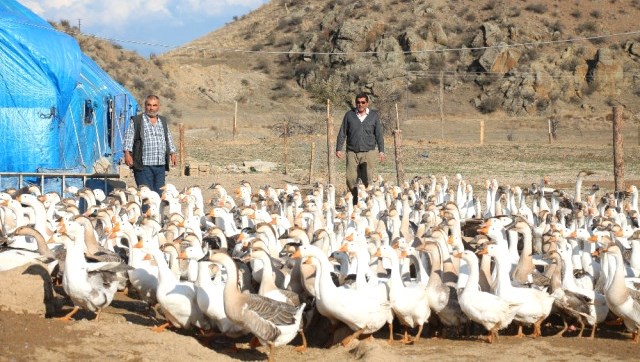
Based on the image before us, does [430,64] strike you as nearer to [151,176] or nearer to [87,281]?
[151,176]

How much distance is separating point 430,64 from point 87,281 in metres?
51.5

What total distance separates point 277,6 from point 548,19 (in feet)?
82.2

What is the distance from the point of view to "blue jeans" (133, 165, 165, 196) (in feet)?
43.7

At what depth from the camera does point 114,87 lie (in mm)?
26125

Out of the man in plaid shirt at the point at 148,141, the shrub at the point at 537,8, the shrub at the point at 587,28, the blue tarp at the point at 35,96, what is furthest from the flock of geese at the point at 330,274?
the shrub at the point at 537,8

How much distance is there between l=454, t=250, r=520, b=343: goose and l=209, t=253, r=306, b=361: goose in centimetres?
173

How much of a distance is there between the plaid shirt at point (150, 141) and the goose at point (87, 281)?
149 inches

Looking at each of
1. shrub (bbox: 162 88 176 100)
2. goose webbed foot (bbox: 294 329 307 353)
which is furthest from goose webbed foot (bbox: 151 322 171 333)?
shrub (bbox: 162 88 176 100)

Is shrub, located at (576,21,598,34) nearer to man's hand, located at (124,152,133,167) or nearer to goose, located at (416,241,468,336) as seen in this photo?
man's hand, located at (124,152,133,167)

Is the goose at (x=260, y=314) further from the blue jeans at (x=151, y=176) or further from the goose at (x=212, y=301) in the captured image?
the blue jeans at (x=151, y=176)

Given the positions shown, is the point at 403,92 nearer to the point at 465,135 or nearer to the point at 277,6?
the point at 465,135

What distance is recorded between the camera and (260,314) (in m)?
8.14

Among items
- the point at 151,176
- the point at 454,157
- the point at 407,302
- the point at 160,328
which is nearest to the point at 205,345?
the point at 160,328

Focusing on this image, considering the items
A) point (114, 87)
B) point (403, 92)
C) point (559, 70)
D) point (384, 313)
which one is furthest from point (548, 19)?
point (384, 313)
